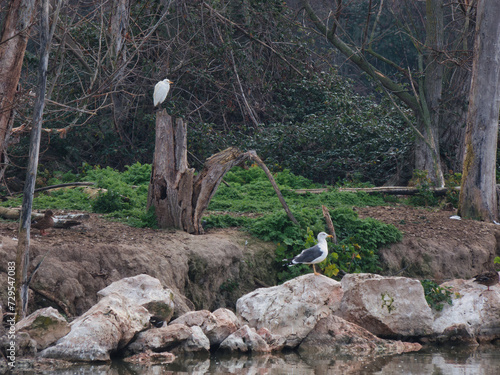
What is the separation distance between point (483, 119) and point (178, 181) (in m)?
6.55

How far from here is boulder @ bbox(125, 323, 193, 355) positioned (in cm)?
720

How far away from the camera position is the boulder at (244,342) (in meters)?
7.59

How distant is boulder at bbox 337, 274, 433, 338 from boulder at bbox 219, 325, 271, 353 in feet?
5.89

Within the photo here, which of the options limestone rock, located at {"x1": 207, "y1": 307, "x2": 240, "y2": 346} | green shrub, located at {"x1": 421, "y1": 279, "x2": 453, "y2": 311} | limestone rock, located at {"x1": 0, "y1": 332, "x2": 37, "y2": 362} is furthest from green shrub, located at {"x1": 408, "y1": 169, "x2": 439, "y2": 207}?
limestone rock, located at {"x1": 0, "y1": 332, "x2": 37, "y2": 362}

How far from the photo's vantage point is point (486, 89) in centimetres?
1288

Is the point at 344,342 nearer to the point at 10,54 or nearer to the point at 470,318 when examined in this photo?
the point at 470,318

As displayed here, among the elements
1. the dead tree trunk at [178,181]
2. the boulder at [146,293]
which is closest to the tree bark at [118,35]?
the dead tree trunk at [178,181]

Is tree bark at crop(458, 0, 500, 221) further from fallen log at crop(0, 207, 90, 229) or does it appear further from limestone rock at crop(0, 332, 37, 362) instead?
limestone rock at crop(0, 332, 37, 362)

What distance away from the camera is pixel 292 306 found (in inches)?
324

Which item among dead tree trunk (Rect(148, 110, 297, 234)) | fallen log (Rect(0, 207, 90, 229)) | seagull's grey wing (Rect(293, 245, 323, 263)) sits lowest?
seagull's grey wing (Rect(293, 245, 323, 263))

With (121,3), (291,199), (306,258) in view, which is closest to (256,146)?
(291,199)

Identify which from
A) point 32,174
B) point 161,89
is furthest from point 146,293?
point 161,89

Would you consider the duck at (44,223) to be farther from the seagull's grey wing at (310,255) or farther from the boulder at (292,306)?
the seagull's grey wing at (310,255)

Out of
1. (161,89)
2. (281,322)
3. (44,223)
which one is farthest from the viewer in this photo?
(161,89)
